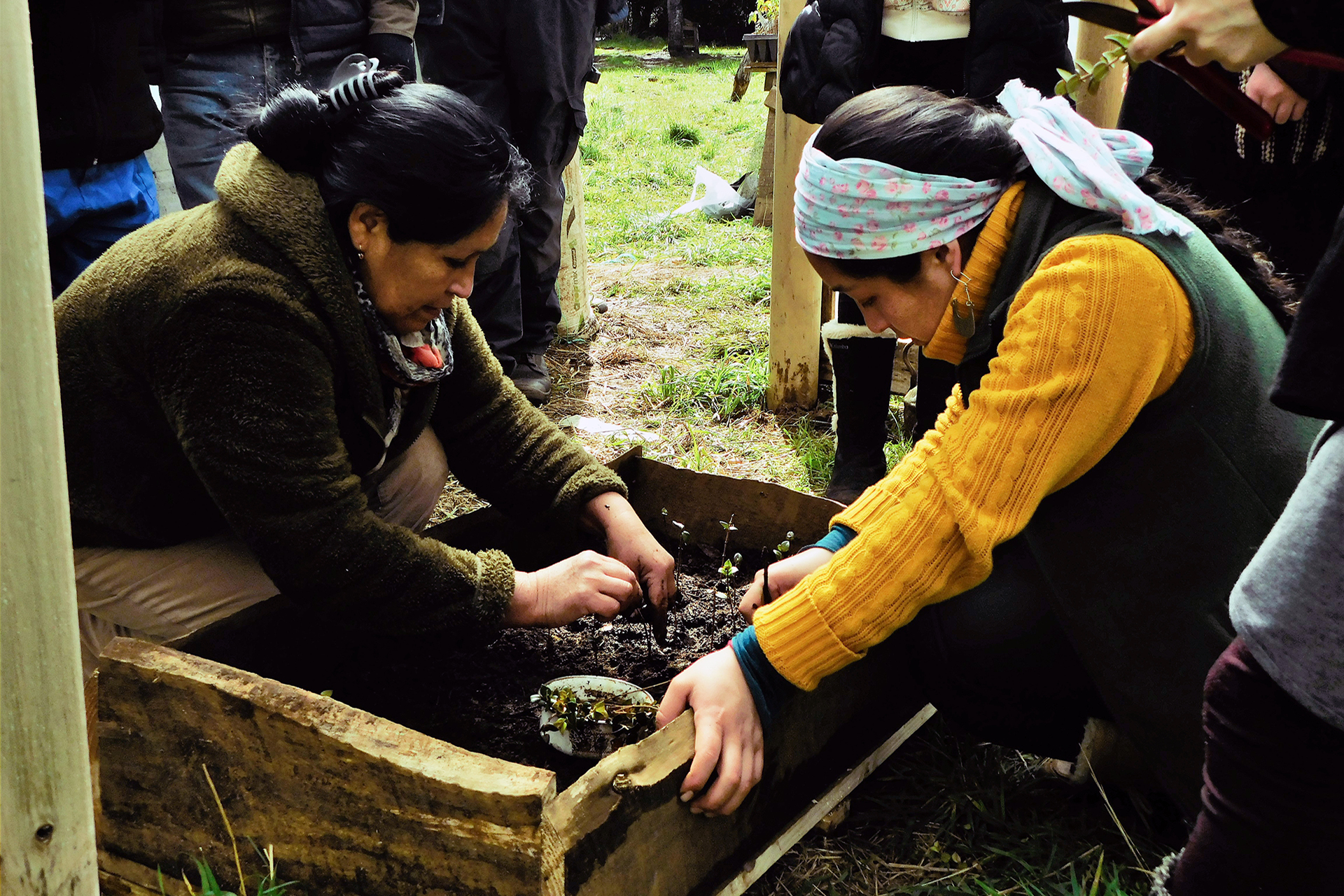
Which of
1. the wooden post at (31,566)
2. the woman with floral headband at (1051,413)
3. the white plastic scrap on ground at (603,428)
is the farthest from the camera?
the white plastic scrap on ground at (603,428)

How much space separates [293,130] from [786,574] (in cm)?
115

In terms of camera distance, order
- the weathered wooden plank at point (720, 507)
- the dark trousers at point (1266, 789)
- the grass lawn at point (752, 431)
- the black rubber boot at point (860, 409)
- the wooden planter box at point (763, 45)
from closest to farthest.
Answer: the dark trousers at point (1266, 789) < the grass lawn at point (752, 431) < the weathered wooden plank at point (720, 507) < the black rubber boot at point (860, 409) < the wooden planter box at point (763, 45)

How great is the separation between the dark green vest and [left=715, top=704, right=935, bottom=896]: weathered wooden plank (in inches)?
20.4

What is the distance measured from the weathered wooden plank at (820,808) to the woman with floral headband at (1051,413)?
23 cm

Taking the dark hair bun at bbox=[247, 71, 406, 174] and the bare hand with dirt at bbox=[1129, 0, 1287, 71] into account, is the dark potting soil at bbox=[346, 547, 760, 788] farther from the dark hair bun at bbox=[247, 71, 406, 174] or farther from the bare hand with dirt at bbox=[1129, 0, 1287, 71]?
the bare hand with dirt at bbox=[1129, 0, 1287, 71]

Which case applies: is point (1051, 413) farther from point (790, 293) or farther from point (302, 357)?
point (790, 293)

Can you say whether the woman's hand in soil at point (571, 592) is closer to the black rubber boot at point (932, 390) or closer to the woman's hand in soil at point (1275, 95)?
the black rubber boot at point (932, 390)

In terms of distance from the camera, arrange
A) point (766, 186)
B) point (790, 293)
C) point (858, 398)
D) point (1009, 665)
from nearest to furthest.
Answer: point (1009, 665) < point (858, 398) < point (790, 293) < point (766, 186)

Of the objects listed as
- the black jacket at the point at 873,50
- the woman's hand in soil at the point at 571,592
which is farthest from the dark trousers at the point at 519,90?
the woman's hand in soil at the point at 571,592

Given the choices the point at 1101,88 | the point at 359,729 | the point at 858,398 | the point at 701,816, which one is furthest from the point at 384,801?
the point at 1101,88

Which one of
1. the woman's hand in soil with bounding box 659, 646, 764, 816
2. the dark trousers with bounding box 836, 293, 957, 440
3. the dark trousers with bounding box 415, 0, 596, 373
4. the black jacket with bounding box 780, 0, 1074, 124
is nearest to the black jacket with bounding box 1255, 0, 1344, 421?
the woman's hand in soil with bounding box 659, 646, 764, 816

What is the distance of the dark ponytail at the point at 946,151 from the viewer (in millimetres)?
1642

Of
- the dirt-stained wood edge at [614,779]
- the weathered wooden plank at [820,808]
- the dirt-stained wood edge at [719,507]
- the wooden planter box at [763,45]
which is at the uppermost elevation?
the wooden planter box at [763,45]

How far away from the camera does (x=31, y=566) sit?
919 mm
